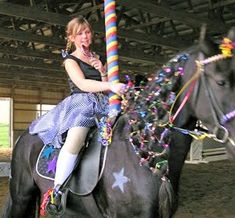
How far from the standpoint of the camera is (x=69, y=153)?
250 centimetres

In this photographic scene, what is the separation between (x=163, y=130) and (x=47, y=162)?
0.98 meters

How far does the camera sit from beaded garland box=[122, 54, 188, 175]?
84.6 inches

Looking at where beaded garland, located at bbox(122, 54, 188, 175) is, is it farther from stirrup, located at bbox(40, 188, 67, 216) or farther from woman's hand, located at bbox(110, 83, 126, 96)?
stirrup, located at bbox(40, 188, 67, 216)

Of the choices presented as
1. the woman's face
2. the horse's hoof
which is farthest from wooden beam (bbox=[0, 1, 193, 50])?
the horse's hoof

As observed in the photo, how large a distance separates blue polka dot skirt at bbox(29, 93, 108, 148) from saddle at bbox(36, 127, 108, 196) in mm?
70

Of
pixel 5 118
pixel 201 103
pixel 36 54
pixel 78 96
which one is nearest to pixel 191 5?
pixel 36 54

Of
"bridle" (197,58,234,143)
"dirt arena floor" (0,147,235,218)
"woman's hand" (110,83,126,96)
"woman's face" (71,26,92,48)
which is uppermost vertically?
"woman's face" (71,26,92,48)

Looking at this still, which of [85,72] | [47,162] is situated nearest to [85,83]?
[85,72]

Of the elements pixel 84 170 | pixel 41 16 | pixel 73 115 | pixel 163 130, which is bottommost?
pixel 84 170

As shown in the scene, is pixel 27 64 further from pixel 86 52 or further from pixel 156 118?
pixel 156 118

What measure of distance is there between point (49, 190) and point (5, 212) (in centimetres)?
85

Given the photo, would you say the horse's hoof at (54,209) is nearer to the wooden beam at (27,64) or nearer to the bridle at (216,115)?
the bridle at (216,115)

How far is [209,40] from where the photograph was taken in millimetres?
1988

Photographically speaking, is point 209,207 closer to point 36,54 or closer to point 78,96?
point 78,96
